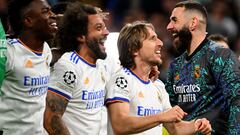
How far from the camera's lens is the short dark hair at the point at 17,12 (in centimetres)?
595

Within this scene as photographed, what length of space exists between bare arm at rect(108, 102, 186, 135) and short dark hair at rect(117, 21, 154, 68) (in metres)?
0.46

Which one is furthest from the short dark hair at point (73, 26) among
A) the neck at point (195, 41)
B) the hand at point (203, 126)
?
the hand at point (203, 126)

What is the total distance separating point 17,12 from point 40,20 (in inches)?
7.7

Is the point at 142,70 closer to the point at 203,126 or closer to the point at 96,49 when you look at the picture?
the point at 96,49

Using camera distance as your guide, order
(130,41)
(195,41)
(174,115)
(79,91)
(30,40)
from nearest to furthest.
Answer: (174,115)
(30,40)
(79,91)
(130,41)
(195,41)

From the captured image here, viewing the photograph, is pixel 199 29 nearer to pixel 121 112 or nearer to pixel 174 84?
pixel 174 84

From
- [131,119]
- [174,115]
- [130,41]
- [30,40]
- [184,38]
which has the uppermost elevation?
[30,40]

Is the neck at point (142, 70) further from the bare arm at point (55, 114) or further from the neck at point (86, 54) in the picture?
the bare arm at point (55, 114)

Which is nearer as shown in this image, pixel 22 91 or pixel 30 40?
pixel 22 91

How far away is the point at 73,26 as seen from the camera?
654 centimetres

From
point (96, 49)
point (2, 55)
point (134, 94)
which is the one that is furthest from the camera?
point (96, 49)

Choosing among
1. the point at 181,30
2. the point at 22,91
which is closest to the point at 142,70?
the point at 181,30

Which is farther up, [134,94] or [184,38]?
[184,38]

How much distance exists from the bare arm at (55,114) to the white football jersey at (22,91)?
0.14 m
